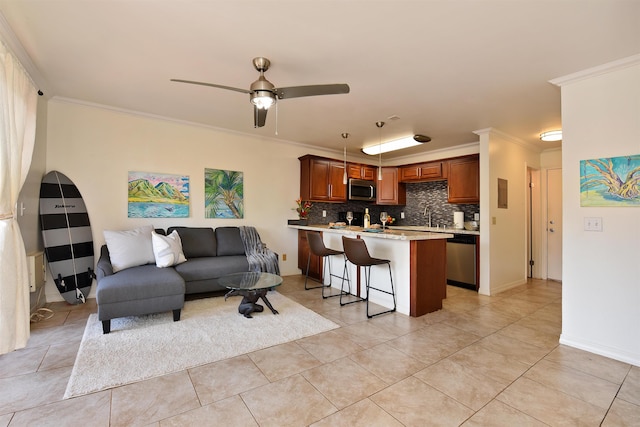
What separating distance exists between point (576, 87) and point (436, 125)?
5.50 ft

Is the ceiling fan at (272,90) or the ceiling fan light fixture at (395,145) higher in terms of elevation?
the ceiling fan light fixture at (395,145)

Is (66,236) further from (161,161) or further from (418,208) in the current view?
(418,208)

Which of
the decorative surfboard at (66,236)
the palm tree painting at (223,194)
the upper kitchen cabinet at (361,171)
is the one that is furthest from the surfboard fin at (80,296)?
the upper kitchen cabinet at (361,171)

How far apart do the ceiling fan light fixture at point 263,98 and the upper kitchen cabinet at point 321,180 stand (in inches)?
112

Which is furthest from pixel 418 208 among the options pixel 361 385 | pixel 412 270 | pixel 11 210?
pixel 11 210

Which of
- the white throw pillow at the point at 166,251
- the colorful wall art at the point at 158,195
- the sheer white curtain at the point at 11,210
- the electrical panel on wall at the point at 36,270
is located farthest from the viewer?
the colorful wall art at the point at 158,195

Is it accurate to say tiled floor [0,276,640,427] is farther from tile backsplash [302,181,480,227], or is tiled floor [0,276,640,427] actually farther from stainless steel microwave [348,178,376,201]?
stainless steel microwave [348,178,376,201]

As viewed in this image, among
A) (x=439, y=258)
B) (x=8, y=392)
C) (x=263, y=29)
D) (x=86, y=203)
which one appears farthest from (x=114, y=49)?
(x=439, y=258)

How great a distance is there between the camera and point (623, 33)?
2.09 metres

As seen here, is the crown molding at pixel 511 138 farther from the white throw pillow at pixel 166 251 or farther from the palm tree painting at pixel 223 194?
the white throw pillow at pixel 166 251

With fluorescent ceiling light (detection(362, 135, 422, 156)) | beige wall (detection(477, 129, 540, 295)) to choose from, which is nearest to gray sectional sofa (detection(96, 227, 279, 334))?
fluorescent ceiling light (detection(362, 135, 422, 156))

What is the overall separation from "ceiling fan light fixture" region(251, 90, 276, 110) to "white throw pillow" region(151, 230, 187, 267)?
2177 mm

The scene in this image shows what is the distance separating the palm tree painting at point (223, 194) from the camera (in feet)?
14.9

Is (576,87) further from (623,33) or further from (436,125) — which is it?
(436,125)
